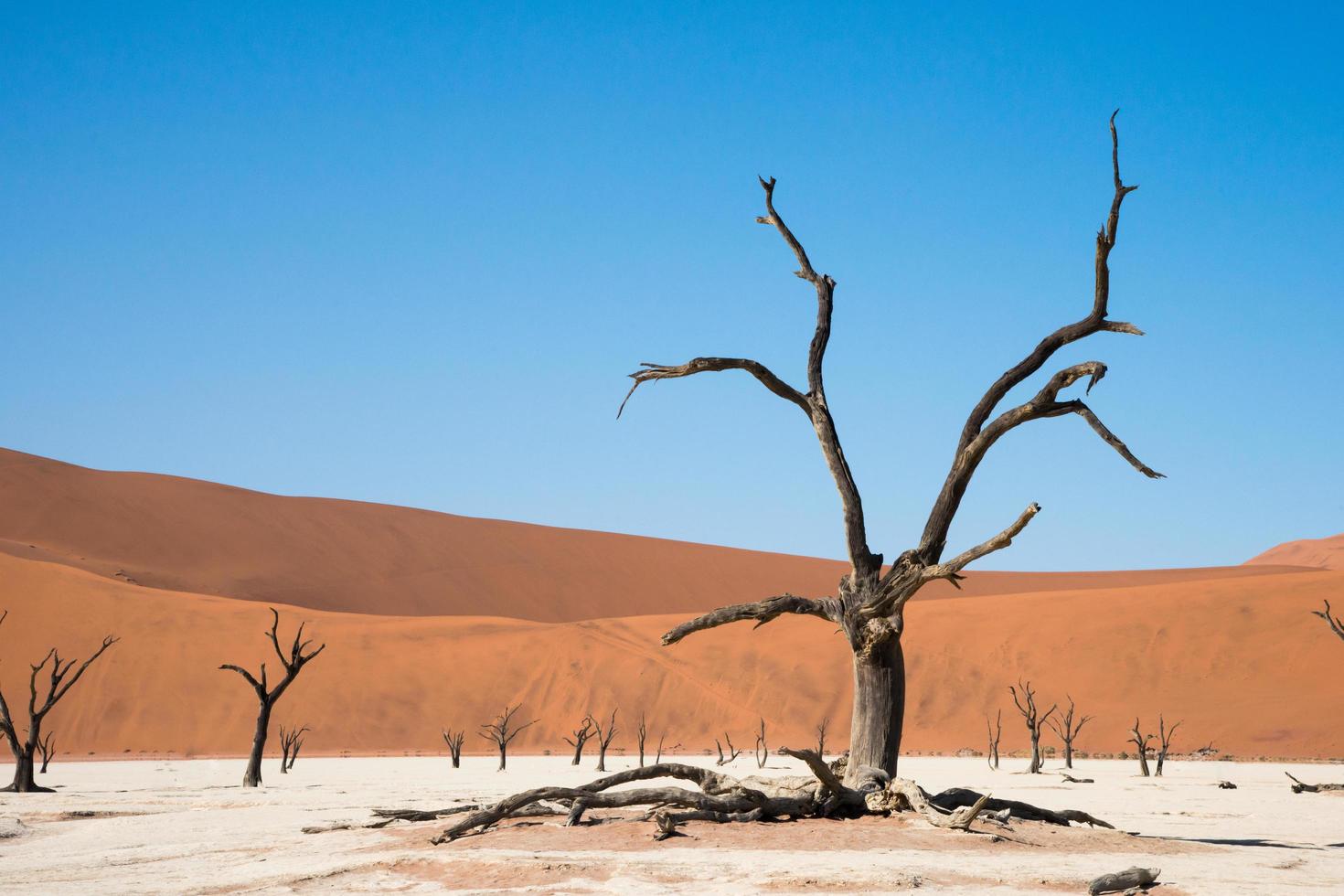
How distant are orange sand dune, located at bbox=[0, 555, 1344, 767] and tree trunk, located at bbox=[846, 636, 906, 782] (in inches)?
1308

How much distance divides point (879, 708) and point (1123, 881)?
386 centimetres

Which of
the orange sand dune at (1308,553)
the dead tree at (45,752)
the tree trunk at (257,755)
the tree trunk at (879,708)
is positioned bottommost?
the dead tree at (45,752)

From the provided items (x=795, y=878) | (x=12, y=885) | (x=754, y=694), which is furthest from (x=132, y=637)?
(x=795, y=878)

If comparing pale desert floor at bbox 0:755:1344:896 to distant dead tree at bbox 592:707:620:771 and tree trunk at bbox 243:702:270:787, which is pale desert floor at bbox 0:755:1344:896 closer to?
tree trunk at bbox 243:702:270:787

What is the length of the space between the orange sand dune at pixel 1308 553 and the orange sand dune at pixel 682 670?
96.0 meters

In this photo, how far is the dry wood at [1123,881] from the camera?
309 inches

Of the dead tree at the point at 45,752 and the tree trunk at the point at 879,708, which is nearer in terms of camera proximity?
the tree trunk at the point at 879,708

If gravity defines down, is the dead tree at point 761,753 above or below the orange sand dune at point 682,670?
below

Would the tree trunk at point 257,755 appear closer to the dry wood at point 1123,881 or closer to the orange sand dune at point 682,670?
the dry wood at point 1123,881

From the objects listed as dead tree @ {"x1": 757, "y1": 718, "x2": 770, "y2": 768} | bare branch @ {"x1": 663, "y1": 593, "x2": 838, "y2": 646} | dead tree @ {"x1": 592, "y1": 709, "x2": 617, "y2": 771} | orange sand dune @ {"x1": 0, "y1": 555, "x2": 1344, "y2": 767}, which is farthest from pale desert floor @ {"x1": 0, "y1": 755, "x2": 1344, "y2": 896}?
orange sand dune @ {"x1": 0, "y1": 555, "x2": 1344, "y2": 767}

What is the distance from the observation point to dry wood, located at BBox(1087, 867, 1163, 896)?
7.86 meters

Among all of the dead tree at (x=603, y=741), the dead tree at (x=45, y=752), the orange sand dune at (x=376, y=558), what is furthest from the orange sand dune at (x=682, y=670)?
the orange sand dune at (x=376, y=558)

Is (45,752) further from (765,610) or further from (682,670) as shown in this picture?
(682,670)

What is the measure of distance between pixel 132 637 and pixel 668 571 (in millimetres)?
49712
